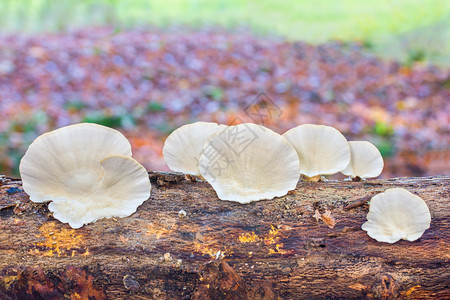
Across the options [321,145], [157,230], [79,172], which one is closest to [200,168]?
[157,230]

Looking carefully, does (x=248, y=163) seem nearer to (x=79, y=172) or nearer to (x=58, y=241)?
(x=79, y=172)

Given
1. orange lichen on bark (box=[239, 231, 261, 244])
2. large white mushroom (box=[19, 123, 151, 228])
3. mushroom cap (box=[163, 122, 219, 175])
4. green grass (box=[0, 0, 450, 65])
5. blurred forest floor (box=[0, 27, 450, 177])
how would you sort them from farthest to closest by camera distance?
green grass (box=[0, 0, 450, 65]), blurred forest floor (box=[0, 27, 450, 177]), mushroom cap (box=[163, 122, 219, 175]), orange lichen on bark (box=[239, 231, 261, 244]), large white mushroom (box=[19, 123, 151, 228])

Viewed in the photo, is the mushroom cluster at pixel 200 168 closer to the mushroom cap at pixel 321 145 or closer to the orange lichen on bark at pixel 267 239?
the mushroom cap at pixel 321 145

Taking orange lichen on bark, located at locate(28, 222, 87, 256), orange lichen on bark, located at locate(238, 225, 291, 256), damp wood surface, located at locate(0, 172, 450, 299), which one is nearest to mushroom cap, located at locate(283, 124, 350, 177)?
damp wood surface, located at locate(0, 172, 450, 299)

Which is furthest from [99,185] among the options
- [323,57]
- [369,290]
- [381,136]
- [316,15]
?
[316,15]

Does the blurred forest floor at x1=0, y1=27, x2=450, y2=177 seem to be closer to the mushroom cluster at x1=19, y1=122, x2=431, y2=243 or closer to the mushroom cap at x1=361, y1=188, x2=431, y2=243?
the mushroom cluster at x1=19, y1=122, x2=431, y2=243

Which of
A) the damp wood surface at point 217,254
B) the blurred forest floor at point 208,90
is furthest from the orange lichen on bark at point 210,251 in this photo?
the blurred forest floor at point 208,90

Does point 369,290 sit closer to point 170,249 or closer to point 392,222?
point 392,222
